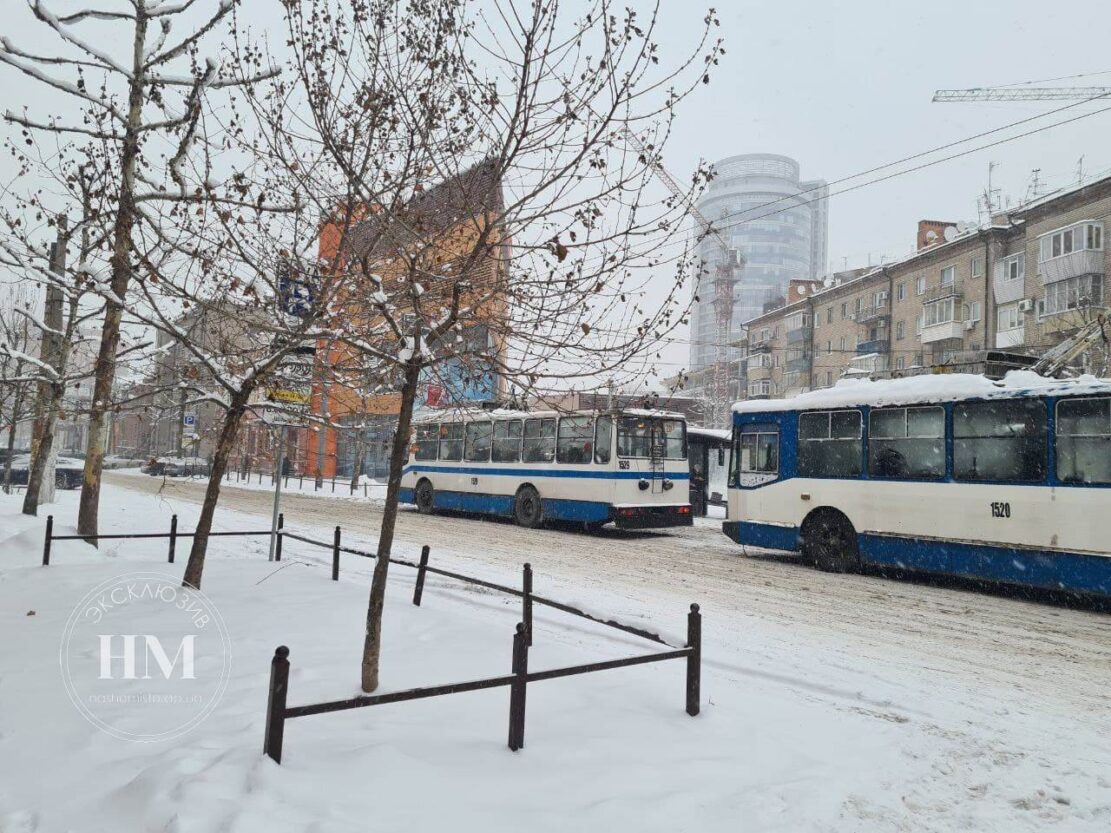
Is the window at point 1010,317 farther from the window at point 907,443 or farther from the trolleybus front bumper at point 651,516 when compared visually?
the window at point 907,443

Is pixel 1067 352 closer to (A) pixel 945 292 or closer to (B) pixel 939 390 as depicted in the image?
(B) pixel 939 390

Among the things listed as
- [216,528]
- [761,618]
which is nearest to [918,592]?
[761,618]

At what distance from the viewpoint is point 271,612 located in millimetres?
7227

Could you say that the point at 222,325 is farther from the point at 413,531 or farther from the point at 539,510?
the point at 539,510

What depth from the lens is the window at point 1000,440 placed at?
9.77 m

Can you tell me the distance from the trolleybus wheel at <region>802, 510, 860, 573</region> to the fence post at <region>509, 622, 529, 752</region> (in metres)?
9.23

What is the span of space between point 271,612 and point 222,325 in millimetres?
3188

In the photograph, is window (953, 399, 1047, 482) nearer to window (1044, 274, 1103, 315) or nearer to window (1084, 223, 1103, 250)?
window (1044, 274, 1103, 315)

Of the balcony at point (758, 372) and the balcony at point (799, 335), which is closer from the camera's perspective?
the balcony at point (799, 335)

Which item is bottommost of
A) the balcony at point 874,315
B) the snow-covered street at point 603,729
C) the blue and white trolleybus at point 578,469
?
the snow-covered street at point 603,729

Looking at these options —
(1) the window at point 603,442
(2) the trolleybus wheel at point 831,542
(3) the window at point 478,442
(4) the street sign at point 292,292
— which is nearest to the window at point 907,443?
(2) the trolleybus wheel at point 831,542

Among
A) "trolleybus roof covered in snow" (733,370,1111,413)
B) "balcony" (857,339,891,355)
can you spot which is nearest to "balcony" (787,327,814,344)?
"balcony" (857,339,891,355)

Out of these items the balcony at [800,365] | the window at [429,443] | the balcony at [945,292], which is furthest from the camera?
the balcony at [800,365]

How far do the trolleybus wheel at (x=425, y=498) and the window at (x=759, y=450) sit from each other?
11602 mm
